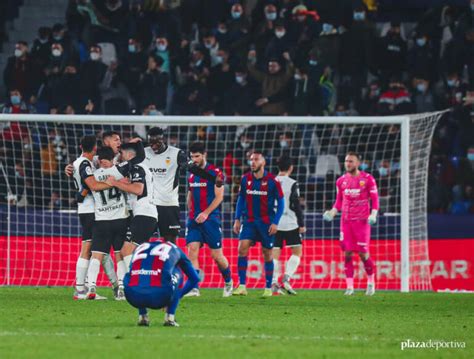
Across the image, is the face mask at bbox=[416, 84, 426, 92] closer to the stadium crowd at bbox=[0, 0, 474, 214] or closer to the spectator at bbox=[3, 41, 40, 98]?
the stadium crowd at bbox=[0, 0, 474, 214]

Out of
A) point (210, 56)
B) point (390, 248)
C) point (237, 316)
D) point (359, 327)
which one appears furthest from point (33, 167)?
point (359, 327)

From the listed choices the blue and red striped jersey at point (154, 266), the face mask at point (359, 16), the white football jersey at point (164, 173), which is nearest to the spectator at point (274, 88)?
the face mask at point (359, 16)

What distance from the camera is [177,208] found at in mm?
16531

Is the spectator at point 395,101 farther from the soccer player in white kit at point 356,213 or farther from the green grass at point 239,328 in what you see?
the green grass at point 239,328

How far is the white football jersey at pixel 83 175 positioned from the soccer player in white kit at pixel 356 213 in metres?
4.05

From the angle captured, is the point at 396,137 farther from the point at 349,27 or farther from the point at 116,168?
the point at 116,168

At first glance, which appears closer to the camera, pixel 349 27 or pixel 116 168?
pixel 116 168

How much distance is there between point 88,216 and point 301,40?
9892 mm

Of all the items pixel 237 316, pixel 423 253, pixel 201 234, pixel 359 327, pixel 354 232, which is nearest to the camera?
pixel 359 327

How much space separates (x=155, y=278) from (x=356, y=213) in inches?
312

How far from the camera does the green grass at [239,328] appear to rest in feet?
30.5

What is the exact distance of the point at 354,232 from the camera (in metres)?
18.2

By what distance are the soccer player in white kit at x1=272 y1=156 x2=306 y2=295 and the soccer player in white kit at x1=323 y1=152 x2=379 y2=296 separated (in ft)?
1.93

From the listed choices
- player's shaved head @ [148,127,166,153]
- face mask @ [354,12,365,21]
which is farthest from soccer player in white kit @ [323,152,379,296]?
face mask @ [354,12,365,21]
